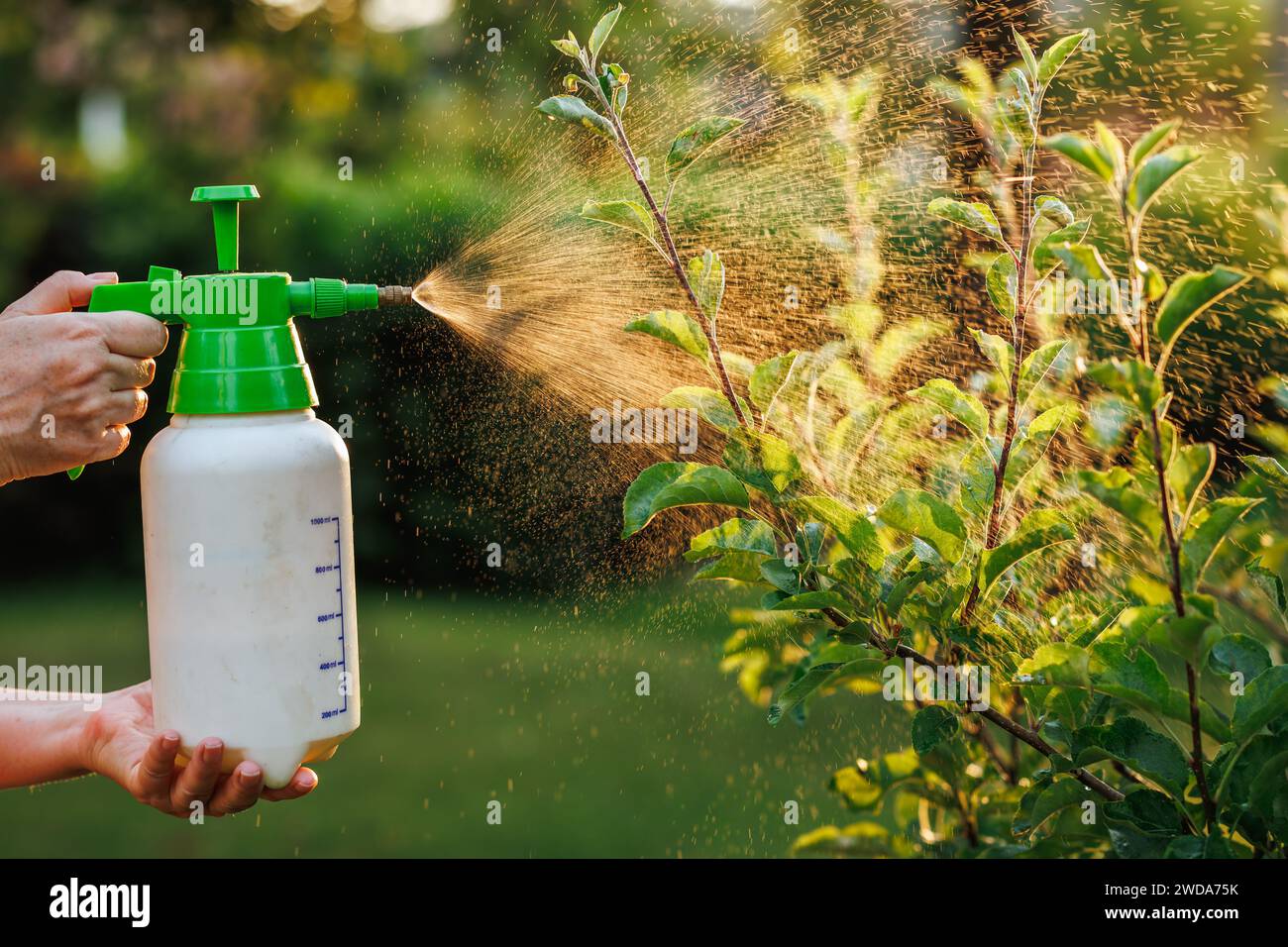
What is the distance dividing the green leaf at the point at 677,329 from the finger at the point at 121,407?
2.00ft

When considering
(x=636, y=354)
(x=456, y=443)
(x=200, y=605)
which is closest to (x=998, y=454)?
(x=200, y=605)

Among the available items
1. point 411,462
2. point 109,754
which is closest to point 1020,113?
point 109,754

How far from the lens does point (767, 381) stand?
141 cm

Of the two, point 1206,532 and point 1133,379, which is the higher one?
point 1133,379

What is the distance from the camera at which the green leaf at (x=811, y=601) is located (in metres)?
1.29

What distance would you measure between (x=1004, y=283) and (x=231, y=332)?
0.85 meters

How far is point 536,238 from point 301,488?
1.52 metres

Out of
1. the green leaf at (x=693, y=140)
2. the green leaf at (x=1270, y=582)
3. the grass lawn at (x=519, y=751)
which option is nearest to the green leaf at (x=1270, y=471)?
the green leaf at (x=1270, y=582)

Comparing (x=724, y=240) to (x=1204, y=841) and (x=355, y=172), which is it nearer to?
(x=1204, y=841)

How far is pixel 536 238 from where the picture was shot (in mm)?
2805

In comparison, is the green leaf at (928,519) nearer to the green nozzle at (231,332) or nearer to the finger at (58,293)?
the green nozzle at (231,332)

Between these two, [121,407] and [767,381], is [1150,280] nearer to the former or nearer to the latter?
[767,381]

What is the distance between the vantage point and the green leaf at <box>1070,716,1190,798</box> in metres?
1.24

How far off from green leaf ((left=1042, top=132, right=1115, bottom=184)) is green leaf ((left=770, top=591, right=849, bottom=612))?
48 cm
